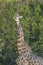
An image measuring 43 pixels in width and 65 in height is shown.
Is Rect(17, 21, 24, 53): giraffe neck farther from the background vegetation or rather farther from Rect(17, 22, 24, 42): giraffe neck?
the background vegetation

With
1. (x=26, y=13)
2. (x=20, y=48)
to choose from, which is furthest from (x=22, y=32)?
(x=26, y=13)

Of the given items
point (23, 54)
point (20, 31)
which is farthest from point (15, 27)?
point (23, 54)

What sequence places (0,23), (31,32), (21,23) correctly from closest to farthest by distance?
(0,23)
(21,23)
(31,32)

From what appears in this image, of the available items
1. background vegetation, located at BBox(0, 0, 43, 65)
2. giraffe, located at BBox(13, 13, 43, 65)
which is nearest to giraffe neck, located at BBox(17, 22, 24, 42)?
giraffe, located at BBox(13, 13, 43, 65)

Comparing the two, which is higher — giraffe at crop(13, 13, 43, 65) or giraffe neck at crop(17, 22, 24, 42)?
giraffe neck at crop(17, 22, 24, 42)

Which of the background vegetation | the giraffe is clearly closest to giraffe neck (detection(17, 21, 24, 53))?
the giraffe

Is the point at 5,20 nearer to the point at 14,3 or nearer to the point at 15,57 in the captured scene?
the point at 14,3

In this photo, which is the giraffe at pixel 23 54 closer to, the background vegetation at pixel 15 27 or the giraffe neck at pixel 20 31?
the giraffe neck at pixel 20 31

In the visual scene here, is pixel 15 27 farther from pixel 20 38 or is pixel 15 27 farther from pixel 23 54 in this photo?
pixel 23 54
